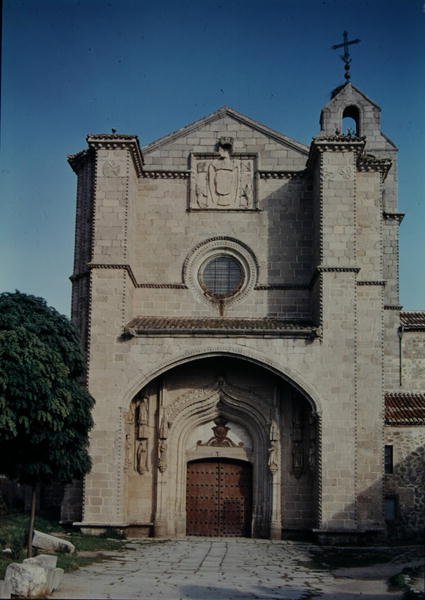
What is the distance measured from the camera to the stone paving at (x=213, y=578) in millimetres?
13023

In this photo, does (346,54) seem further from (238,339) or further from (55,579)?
(55,579)

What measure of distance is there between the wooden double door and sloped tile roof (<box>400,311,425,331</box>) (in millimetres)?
7737

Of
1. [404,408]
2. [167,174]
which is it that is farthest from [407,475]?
[167,174]

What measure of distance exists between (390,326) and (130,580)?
54.1 ft

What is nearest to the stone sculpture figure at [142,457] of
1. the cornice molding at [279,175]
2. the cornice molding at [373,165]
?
the cornice molding at [279,175]

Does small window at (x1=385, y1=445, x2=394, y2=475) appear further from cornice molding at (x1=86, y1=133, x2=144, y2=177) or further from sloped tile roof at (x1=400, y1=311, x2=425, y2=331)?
cornice molding at (x1=86, y1=133, x2=144, y2=177)

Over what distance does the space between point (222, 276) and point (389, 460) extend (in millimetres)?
7215

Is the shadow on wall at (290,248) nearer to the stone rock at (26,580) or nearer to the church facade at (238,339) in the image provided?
the church facade at (238,339)

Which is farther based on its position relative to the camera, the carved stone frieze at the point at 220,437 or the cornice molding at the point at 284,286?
the cornice molding at the point at 284,286

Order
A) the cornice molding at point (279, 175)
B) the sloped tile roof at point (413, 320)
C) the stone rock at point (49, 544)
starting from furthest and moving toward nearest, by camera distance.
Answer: the sloped tile roof at point (413, 320)
the cornice molding at point (279, 175)
the stone rock at point (49, 544)

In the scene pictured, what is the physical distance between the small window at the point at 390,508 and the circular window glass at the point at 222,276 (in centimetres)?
747

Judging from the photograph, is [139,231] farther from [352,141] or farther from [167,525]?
[167,525]

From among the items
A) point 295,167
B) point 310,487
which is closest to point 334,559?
point 310,487

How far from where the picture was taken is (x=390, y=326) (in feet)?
94.3
